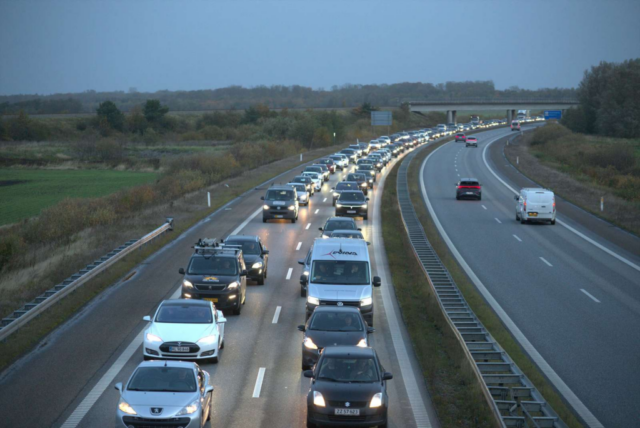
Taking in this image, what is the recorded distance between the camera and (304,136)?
115625mm

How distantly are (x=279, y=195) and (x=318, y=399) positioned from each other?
27.5m

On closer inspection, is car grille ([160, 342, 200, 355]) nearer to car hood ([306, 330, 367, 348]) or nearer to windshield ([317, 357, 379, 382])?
car hood ([306, 330, 367, 348])

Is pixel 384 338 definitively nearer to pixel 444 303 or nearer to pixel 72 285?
pixel 444 303

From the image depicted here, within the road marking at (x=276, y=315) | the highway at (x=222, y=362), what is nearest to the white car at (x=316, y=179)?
the highway at (x=222, y=362)

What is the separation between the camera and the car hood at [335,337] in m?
15.3

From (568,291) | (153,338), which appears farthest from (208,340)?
(568,291)

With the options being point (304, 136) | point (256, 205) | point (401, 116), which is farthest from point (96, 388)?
point (401, 116)

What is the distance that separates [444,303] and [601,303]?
5.51 meters

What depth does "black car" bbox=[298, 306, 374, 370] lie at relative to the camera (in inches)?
604

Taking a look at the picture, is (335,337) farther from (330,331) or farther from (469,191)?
(469,191)

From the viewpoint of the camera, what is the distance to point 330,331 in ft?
51.5

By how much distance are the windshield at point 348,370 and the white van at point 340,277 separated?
5509mm

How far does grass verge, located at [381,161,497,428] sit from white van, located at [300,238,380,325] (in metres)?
1.73

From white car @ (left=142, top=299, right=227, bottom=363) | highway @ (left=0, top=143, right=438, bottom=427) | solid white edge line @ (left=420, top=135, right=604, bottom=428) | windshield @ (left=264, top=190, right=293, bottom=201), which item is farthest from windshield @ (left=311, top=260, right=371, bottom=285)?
windshield @ (left=264, top=190, right=293, bottom=201)
